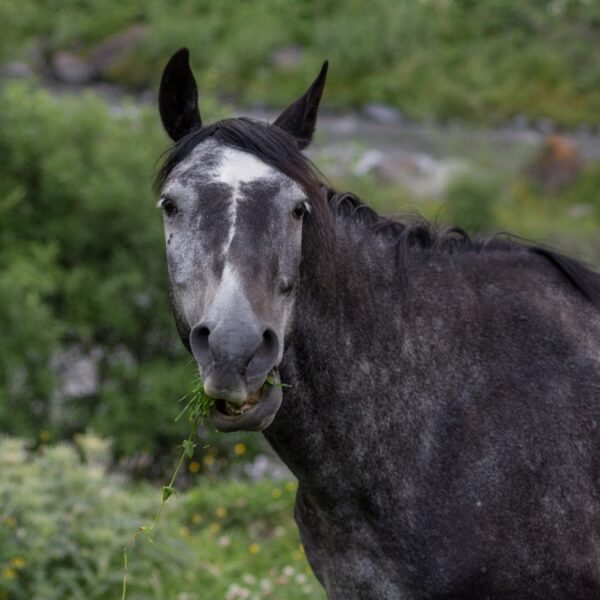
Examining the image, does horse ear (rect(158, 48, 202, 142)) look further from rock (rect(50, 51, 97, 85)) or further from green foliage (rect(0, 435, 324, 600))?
rock (rect(50, 51, 97, 85))

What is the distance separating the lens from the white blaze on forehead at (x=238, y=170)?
3305 mm

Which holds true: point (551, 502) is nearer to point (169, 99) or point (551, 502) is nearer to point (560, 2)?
point (169, 99)

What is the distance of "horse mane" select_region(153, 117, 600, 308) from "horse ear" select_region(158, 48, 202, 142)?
0.11 metres

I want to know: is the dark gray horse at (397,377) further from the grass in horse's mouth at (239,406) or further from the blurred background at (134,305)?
the blurred background at (134,305)

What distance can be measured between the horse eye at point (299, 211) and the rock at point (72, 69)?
1808 centimetres

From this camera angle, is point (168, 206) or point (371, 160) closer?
point (168, 206)

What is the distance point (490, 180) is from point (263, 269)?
11823 millimetres

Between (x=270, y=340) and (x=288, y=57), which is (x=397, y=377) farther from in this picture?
(x=288, y=57)

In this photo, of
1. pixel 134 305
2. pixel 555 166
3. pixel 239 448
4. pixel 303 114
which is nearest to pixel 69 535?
pixel 239 448

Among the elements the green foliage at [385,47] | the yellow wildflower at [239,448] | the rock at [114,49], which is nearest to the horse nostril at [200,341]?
the yellow wildflower at [239,448]

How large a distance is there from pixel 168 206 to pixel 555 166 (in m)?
14.2

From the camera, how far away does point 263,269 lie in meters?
3.20

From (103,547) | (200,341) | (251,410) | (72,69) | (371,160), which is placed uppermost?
(200,341)

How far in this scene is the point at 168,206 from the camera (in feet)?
11.1
